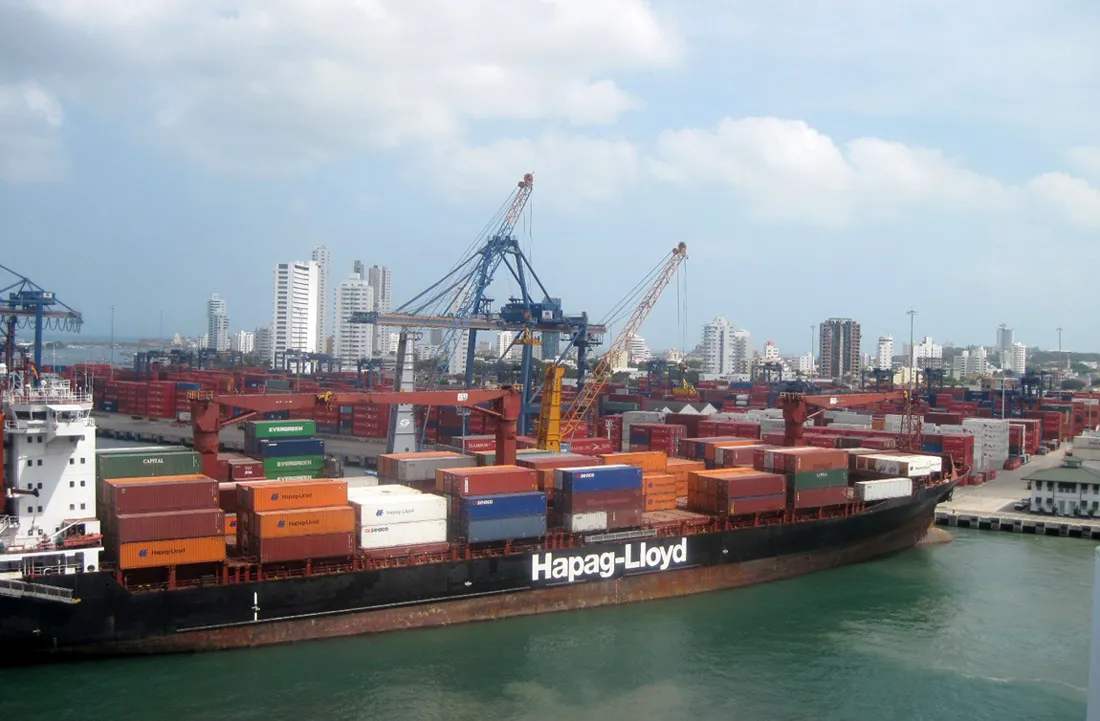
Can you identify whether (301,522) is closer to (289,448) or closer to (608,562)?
(608,562)

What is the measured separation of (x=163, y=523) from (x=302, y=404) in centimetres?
645

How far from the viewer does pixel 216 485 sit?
802 inches

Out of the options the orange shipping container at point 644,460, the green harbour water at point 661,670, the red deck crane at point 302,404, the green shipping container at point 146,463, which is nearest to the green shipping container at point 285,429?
the red deck crane at point 302,404

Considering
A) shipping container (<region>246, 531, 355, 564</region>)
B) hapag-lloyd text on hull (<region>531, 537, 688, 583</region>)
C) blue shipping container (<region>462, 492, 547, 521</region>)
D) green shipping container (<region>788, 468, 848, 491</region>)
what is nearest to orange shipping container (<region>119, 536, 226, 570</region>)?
shipping container (<region>246, 531, 355, 564</region>)

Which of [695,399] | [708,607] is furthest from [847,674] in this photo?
[695,399]

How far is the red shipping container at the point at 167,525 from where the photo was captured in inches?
747

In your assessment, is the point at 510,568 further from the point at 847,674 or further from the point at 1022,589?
the point at 1022,589

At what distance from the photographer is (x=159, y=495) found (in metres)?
19.6

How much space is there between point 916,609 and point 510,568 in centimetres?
1145

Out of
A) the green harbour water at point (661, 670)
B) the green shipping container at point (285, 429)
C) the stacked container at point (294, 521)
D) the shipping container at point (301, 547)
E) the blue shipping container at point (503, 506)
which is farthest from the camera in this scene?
the green shipping container at point (285, 429)

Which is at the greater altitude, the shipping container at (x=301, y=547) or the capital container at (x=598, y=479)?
the capital container at (x=598, y=479)

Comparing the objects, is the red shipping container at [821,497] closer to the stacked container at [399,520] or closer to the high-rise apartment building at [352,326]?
→ the stacked container at [399,520]

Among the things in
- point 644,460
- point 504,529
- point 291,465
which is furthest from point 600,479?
point 291,465

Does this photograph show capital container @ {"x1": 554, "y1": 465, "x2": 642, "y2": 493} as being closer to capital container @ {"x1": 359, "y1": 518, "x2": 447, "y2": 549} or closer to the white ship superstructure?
capital container @ {"x1": 359, "y1": 518, "x2": 447, "y2": 549}
